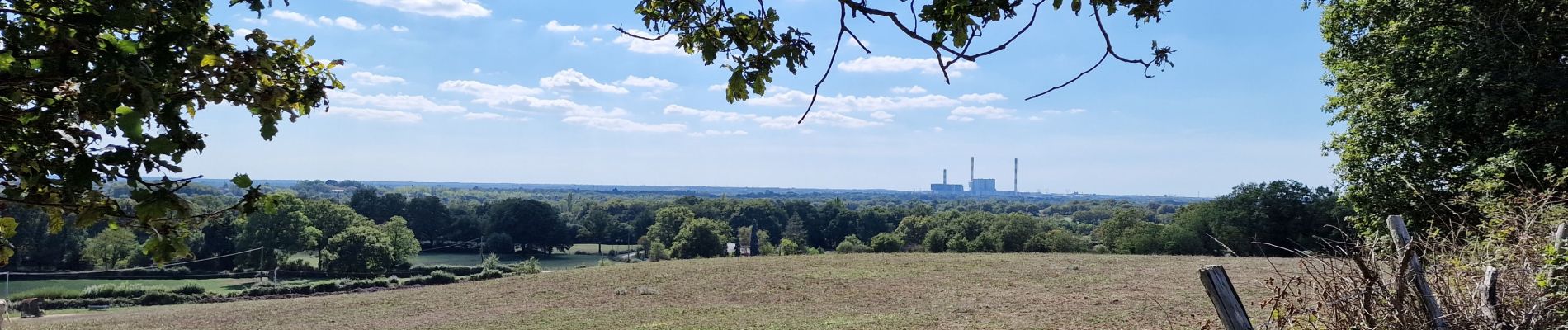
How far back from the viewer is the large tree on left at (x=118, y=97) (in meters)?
1.88

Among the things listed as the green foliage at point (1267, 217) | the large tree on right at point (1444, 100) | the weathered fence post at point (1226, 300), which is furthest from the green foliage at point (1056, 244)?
the weathered fence post at point (1226, 300)

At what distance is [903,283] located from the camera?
607 inches

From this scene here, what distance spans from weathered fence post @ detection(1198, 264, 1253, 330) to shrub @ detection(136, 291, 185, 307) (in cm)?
2591

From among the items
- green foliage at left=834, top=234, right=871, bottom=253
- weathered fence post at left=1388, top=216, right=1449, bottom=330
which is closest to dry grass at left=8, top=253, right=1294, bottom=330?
weathered fence post at left=1388, top=216, right=1449, bottom=330

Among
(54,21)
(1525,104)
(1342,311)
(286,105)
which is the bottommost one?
(1342,311)

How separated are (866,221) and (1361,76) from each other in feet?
227

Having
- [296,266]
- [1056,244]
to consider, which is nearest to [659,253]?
[296,266]

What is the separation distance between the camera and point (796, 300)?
13555mm

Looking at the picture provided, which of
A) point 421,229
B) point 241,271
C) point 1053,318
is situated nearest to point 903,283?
point 1053,318

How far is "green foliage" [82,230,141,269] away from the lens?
48594 mm

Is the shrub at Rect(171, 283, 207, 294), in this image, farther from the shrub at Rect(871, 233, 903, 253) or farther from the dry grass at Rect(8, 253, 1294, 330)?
the shrub at Rect(871, 233, 903, 253)

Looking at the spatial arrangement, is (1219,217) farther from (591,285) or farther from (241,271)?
(241,271)

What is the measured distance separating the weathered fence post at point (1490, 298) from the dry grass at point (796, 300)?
209 inches

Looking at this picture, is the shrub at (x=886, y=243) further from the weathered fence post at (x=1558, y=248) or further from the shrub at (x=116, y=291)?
the weathered fence post at (x=1558, y=248)
